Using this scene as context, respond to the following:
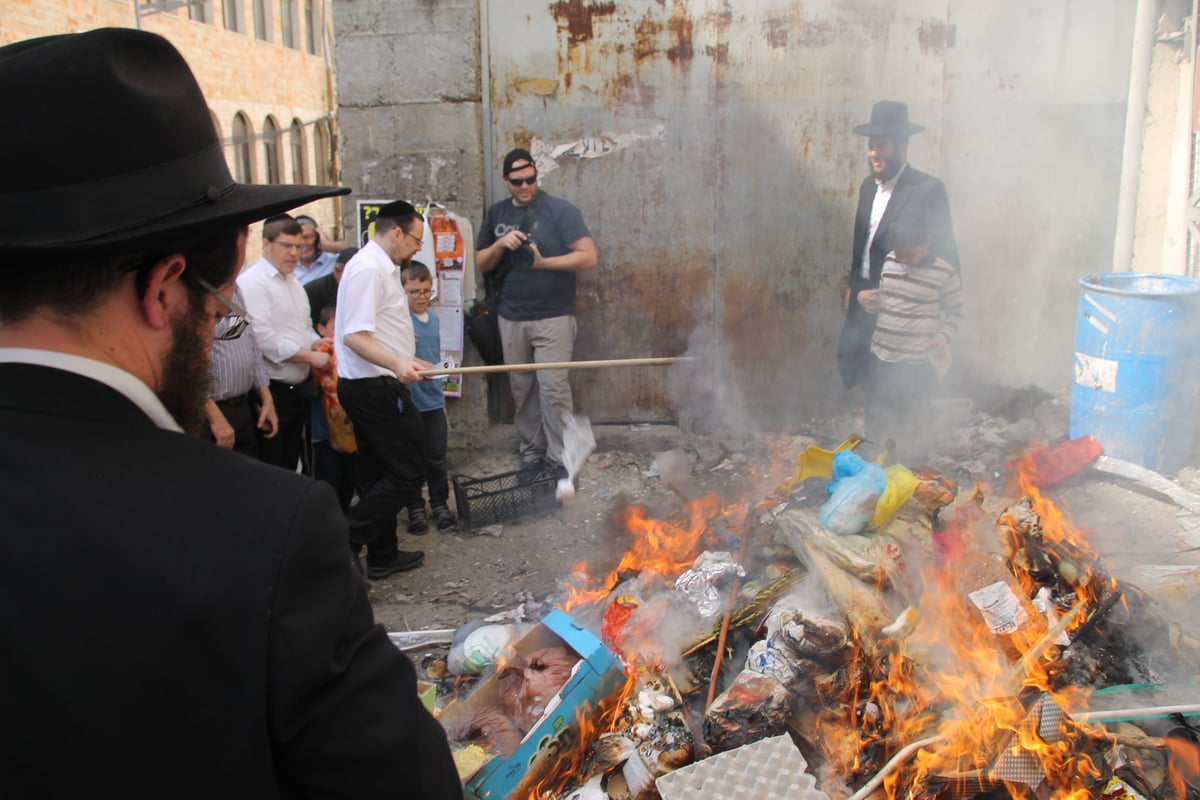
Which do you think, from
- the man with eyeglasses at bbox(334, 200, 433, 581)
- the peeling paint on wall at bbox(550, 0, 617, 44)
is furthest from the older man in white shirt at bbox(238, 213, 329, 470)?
the peeling paint on wall at bbox(550, 0, 617, 44)

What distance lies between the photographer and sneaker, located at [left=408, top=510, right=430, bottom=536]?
6.18 metres

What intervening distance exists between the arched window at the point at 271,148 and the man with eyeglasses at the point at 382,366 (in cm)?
2465

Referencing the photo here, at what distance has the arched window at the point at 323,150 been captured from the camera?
30.8 metres

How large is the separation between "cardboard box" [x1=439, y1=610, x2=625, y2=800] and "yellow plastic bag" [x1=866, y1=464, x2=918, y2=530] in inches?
63.5

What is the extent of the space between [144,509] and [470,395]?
6.20 m

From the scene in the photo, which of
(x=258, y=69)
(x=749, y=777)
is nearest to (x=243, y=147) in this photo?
(x=258, y=69)

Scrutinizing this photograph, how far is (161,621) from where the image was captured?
1.01m

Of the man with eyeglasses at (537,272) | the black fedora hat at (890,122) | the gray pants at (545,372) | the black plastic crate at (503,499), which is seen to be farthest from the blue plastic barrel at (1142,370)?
the black plastic crate at (503,499)

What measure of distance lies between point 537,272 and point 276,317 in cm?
209

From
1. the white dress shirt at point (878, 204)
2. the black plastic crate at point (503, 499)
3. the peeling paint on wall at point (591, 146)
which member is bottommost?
the black plastic crate at point (503, 499)

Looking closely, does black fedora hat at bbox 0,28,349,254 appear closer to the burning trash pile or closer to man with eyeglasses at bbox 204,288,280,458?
the burning trash pile

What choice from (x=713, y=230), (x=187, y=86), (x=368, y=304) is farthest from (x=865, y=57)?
(x=187, y=86)

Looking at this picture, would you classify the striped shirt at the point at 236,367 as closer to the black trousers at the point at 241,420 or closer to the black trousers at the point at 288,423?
the black trousers at the point at 241,420

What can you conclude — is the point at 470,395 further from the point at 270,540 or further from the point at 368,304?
the point at 270,540
